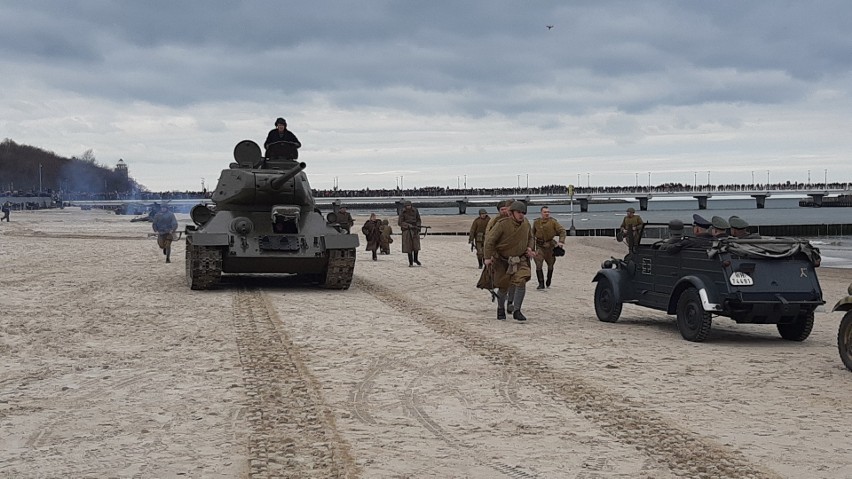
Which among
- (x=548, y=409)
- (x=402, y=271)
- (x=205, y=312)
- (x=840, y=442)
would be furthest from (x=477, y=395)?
(x=402, y=271)

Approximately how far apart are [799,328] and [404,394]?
229 inches

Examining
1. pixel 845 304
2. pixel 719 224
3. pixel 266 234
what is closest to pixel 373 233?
pixel 266 234

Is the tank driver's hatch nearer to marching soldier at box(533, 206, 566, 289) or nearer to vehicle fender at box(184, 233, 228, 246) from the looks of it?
vehicle fender at box(184, 233, 228, 246)

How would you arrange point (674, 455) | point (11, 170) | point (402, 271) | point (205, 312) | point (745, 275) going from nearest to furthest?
point (674, 455), point (745, 275), point (205, 312), point (402, 271), point (11, 170)

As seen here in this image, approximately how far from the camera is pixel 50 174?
157125mm

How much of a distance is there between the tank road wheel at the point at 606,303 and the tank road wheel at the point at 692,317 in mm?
1439

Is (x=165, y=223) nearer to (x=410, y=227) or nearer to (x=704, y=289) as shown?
(x=410, y=227)

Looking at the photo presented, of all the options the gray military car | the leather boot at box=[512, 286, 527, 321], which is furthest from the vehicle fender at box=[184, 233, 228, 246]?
the gray military car

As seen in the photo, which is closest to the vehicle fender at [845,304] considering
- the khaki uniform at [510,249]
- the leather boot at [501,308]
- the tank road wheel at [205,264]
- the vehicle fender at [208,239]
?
the khaki uniform at [510,249]

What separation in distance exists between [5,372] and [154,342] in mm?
2169

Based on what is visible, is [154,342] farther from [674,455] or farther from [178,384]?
[674,455]

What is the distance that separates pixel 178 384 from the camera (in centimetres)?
887

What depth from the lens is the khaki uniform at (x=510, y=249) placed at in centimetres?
1362

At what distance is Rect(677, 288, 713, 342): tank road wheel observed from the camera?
1153 centimetres
